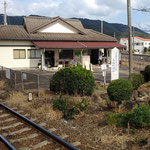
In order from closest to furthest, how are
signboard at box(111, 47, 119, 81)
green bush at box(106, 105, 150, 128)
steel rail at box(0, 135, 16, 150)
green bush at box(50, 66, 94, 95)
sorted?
steel rail at box(0, 135, 16, 150)
green bush at box(106, 105, 150, 128)
green bush at box(50, 66, 94, 95)
signboard at box(111, 47, 119, 81)

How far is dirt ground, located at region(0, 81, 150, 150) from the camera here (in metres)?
5.85

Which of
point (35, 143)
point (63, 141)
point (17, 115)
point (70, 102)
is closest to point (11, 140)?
point (35, 143)

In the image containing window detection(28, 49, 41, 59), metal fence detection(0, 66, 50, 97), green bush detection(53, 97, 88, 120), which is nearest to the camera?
green bush detection(53, 97, 88, 120)

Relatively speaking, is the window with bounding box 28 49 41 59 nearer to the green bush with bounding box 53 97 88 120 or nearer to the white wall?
the white wall

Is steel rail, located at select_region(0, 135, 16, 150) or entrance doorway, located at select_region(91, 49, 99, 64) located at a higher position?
entrance doorway, located at select_region(91, 49, 99, 64)

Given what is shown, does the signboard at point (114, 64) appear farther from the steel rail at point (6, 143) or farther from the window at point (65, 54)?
the window at point (65, 54)

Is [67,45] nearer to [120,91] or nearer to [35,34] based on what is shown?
[35,34]

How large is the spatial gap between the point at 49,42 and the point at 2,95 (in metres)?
14.9

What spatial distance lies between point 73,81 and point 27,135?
178 inches

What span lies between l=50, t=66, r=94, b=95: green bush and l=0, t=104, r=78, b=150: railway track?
312 centimetres

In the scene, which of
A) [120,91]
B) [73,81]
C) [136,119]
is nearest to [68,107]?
[73,81]

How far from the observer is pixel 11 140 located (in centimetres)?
625

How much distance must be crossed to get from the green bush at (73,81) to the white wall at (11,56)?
14.7 metres

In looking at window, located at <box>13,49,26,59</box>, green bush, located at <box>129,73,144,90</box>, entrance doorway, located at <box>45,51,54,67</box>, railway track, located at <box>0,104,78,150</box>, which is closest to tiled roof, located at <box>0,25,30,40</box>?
window, located at <box>13,49,26,59</box>
